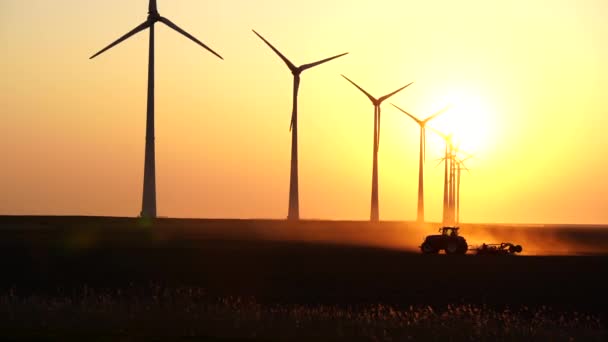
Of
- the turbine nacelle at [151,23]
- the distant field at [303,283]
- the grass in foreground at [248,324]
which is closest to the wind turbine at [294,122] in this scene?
the turbine nacelle at [151,23]

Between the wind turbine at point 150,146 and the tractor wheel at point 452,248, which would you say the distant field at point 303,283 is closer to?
the tractor wheel at point 452,248

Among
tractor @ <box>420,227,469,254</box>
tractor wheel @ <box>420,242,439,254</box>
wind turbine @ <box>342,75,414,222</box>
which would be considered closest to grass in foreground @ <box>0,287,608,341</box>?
tractor @ <box>420,227,469,254</box>

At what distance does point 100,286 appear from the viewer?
5412cm

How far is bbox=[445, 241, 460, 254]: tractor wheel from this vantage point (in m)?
83.7

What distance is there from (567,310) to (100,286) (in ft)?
75.0

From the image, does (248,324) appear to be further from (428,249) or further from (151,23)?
(151,23)

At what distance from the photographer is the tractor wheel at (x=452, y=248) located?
275 ft

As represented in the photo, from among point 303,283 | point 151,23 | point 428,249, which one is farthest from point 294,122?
point 303,283

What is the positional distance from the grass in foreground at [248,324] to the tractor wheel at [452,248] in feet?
124

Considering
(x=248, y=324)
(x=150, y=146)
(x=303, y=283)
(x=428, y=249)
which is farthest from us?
(x=150, y=146)

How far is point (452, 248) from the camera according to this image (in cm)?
8394

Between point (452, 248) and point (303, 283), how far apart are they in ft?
95.0

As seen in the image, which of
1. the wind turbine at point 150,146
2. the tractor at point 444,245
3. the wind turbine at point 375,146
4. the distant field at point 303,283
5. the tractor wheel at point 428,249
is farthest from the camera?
the wind turbine at point 375,146

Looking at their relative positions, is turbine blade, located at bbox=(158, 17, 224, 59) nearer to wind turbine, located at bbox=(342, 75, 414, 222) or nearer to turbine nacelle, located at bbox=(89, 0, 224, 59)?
turbine nacelle, located at bbox=(89, 0, 224, 59)
